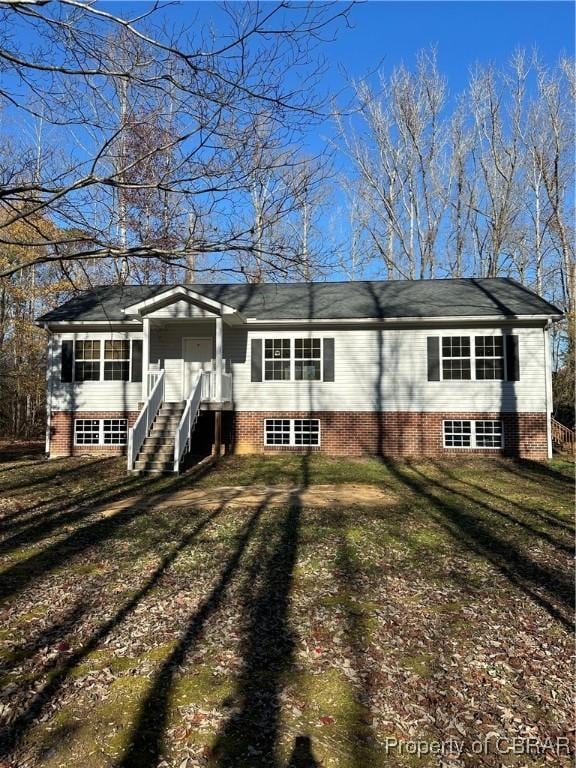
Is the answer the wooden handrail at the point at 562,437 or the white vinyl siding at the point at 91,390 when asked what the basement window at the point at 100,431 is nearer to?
the white vinyl siding at the point at 91,390

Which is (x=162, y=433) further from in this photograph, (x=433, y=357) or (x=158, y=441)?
(x=433, y=357)

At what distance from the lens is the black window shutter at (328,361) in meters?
15.1

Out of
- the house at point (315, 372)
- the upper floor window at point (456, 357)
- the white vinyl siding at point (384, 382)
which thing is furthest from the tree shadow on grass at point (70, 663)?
the upper floor window at point (456, 357)

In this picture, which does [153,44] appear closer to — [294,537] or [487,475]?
[294,537]

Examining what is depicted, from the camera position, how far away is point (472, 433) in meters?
14.6

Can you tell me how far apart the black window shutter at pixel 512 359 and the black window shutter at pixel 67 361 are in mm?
12435

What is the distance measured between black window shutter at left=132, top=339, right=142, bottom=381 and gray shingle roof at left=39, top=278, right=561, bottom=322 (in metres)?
0.88

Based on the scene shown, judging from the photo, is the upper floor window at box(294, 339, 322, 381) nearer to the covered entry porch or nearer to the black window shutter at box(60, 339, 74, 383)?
the covered entry porch

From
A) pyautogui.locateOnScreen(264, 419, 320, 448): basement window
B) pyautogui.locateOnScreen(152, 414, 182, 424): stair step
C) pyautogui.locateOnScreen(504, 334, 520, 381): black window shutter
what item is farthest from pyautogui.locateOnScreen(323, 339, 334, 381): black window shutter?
pyautogui.locateOnScreen(504, 334, 520, 381): black window shutter

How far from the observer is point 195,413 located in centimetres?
1376

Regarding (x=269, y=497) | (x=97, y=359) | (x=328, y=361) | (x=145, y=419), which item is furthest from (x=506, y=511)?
(x=97, y=359)

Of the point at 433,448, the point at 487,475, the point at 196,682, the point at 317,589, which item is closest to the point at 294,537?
the point at 317,589

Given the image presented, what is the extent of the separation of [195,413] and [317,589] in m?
9.10

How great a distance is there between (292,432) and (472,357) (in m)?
5.42
